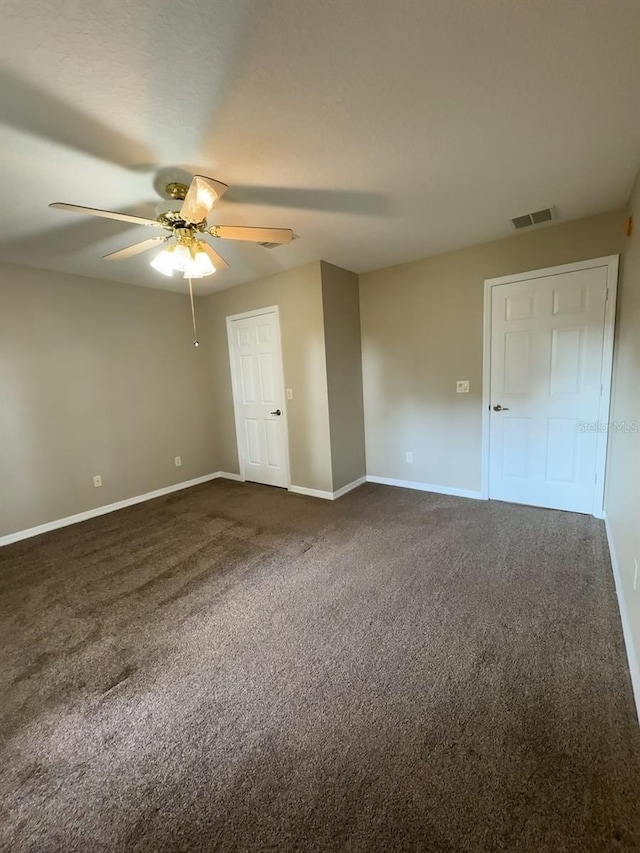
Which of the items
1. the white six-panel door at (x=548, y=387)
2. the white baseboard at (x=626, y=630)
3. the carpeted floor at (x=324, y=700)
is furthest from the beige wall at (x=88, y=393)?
the white baseboard at (x=626, y=630)

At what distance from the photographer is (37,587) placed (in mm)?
2512

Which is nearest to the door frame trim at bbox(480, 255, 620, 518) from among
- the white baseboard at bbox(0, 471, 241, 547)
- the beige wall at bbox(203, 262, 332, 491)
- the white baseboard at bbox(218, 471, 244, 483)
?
the beige wall at bbox(203, 262, 332, 491)

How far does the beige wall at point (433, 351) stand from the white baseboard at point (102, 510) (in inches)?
87.0

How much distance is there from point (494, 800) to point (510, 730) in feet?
0.91

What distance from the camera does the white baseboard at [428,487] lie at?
3655mm

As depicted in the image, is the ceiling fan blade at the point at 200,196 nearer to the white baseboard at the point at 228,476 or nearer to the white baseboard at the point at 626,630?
the white baseboard at the point at 626,630

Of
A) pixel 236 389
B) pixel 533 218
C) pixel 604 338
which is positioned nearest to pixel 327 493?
pixel 236 389

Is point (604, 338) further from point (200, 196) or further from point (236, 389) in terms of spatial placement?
point (236, 389)

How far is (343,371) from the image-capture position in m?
3.94

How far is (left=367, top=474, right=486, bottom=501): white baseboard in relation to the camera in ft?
12.0

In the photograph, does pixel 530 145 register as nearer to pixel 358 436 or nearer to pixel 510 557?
pixel 510 557

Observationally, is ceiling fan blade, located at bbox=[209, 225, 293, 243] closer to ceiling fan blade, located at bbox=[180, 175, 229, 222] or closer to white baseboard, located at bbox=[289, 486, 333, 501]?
ceiling fan blade, located at bbox=[180, 175, 229, 222]

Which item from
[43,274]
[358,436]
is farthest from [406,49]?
[43,274]

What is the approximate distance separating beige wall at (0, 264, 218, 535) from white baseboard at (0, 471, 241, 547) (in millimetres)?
52
